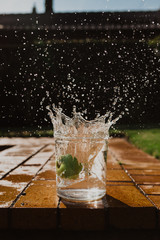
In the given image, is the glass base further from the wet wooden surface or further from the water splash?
the water splash

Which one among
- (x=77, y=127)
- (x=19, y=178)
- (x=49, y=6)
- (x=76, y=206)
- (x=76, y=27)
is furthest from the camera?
(x=49, y=6)

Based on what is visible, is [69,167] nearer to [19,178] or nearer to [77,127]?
[77,127]

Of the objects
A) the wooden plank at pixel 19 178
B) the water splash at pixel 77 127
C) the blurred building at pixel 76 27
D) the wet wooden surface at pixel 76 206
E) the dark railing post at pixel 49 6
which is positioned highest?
the dark railing post at pixel 49 6

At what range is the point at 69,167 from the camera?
1.20 m

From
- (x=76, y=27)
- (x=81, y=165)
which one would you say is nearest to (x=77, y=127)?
(x=81, y=165)

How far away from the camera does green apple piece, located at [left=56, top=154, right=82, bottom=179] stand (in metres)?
1.20

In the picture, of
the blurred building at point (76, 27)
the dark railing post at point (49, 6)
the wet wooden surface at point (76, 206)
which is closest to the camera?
the wet wooden surface at point (76, 206)

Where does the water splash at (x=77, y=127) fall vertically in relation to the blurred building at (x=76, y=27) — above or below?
below

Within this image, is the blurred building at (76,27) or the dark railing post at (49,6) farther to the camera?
the dark railing post at (49,6)

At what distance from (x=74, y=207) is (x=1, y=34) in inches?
389

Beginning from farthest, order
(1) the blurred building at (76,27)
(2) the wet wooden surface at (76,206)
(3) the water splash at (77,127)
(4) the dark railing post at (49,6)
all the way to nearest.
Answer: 1. (4) the dark railing post at (49,6)
2. (1) the blurred building at (76,27)
3. (3) the water splash at (77,127)
4. (2) the wet wooden surface at (76,206)

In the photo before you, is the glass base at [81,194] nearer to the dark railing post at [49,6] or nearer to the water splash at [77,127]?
the water splash at [77,127]

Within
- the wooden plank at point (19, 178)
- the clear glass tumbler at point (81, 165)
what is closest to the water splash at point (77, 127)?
the clear glass tumbler at point (81, 165)

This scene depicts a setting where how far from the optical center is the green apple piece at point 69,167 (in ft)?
3.94
